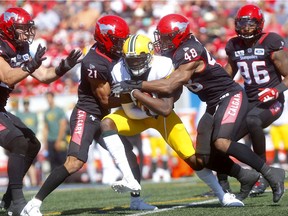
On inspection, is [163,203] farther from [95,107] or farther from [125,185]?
[125,185]

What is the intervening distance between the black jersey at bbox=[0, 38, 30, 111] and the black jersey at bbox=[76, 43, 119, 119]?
1.72 feet

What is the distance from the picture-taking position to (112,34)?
645 centimetres

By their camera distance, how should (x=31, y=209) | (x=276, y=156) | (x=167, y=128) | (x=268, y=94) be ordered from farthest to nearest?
(x=276, y=156) < (x=268, y=94) < (x=167, y=128) < (x=31, y=209)

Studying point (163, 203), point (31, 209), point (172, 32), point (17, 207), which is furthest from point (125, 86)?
point (163, 203)

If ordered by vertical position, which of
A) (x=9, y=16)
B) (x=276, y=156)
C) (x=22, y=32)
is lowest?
(x=276, y=156)

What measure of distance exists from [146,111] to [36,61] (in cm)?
97

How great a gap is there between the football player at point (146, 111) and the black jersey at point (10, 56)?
2.61 feet

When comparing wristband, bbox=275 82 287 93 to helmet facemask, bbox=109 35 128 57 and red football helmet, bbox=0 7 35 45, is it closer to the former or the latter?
helmet facemask, bbox=109 35 128 57

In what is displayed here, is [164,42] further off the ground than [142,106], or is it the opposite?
[164,42]

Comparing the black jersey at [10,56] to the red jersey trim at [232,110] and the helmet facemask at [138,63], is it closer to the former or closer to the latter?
the helmet facemask at [138,63]

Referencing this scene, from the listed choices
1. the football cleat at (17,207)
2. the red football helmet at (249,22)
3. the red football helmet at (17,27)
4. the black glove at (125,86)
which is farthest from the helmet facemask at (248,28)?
the football cleat at (17,207)

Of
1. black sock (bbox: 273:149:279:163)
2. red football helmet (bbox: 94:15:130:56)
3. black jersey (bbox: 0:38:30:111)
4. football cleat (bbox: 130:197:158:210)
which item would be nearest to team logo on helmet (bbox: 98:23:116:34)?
red football helmet (bbox: 94:15:130:56)

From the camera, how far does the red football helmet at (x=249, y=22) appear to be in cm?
750

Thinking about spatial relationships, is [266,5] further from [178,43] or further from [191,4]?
[178,43]
